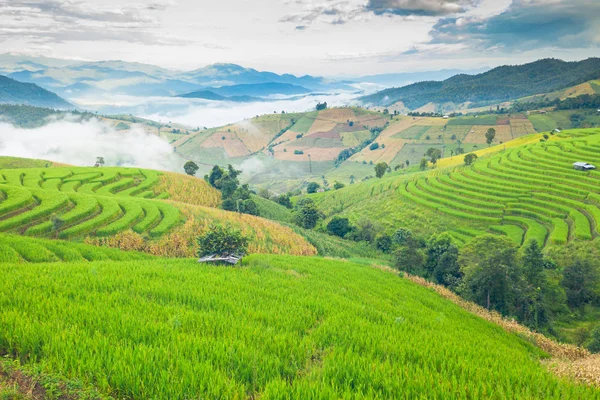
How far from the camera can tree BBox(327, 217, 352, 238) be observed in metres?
67.4

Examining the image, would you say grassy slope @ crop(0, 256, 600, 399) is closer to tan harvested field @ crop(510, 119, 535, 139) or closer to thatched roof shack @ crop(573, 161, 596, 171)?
thatched roof shack @ crop(573, 161, 596, 171)

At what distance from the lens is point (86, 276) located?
45.4 feet

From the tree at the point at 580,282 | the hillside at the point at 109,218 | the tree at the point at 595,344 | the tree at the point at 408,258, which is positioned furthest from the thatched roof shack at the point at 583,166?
the hillside at the point at 109,218

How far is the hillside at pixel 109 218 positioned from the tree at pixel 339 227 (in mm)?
17483

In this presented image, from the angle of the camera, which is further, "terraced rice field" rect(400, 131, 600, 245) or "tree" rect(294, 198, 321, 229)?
"tree" rect(294, 198, 321, 229)

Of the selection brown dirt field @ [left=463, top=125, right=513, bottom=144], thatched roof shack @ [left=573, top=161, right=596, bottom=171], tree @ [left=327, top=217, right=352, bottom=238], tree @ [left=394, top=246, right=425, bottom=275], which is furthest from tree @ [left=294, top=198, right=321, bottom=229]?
brown dirt field @ [left=463, top=125, right=513, bottom=144]

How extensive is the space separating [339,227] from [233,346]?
60529 millimetres

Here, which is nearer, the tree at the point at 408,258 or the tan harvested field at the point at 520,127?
the tree at the point at 408,258

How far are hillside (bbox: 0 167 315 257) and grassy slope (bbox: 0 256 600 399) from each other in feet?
74.2

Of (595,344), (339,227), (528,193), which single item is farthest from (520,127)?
(595,344)

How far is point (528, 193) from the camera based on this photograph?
6662cm

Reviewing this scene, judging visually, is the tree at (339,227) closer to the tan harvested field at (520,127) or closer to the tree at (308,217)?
the tree at (308,217)

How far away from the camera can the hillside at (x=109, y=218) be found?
34.2 metres

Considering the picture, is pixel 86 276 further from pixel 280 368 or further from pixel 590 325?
pixel 590 325
